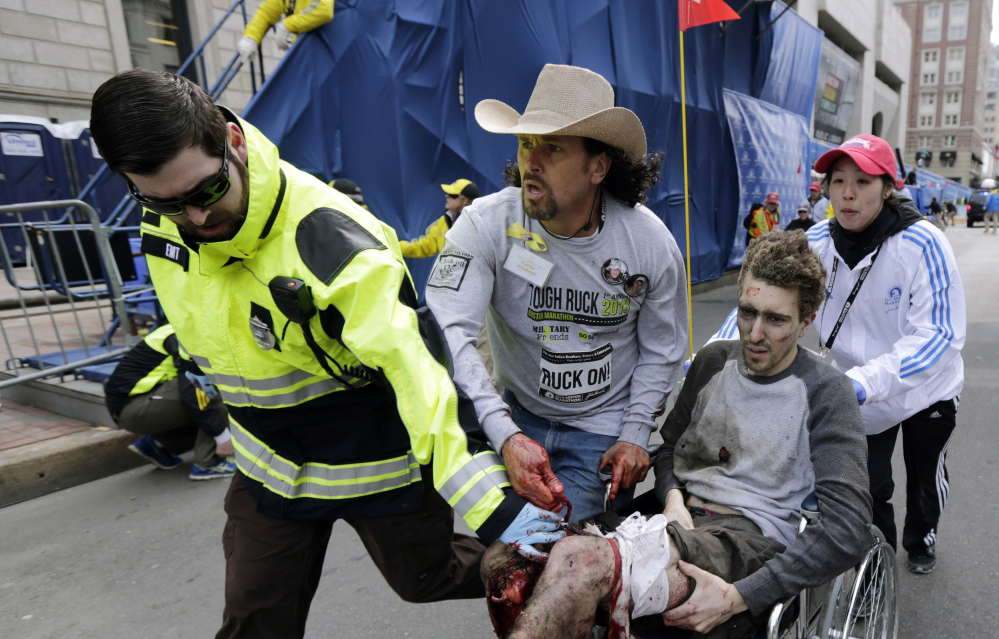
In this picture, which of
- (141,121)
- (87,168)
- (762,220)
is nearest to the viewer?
(141,121)

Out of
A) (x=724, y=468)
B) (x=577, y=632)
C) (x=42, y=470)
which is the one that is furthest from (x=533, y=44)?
(x=577, y=632)

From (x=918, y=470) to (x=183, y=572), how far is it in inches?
134

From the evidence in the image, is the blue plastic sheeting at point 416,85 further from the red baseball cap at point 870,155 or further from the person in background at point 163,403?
the red baseball cap at point 870,155

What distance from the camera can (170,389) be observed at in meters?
4.25

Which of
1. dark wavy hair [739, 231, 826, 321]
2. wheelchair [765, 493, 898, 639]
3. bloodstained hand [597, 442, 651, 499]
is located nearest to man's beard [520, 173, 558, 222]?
dark wavy hair [739, 231, 826, 321]

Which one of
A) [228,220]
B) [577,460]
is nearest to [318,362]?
[228,220]

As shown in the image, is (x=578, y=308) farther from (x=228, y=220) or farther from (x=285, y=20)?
(x=285, y=20)

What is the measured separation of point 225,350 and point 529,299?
0.88 meters

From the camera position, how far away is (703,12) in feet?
19.5

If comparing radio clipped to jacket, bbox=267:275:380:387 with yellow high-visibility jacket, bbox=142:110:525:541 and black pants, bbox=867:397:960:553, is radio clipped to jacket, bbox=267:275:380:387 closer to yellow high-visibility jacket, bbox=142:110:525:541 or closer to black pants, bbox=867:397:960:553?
yellow high-visibility jacket, bbox=142:110:525:541

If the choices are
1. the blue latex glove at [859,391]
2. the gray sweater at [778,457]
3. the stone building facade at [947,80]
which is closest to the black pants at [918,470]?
the blue latex glove at [859,391]

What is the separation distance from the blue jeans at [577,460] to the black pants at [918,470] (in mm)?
1239

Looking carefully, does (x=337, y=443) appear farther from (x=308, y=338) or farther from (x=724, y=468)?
(x=724, y=468)

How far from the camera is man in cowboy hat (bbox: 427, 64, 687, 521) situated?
1.99 meters
